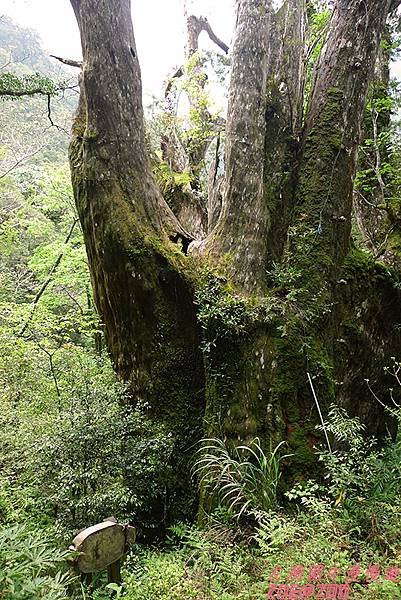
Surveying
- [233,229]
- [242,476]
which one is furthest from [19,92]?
[242,476]

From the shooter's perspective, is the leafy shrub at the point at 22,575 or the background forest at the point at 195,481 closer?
the leafy shrub at the point at 22,575

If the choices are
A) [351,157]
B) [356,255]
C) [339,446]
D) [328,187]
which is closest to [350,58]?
[351,157]

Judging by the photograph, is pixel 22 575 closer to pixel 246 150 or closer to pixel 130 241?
pixel 130 241

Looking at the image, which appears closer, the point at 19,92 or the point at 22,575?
the point at 22,575

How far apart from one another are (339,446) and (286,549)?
5.80ft

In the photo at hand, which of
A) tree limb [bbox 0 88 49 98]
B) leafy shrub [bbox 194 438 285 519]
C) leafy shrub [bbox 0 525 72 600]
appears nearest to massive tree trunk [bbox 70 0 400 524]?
leafy shrub [bbox 194 438 285 519]

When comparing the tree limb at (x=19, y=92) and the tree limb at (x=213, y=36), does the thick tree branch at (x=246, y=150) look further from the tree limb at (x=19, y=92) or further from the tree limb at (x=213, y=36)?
the tree limb at (x=213, y=36)

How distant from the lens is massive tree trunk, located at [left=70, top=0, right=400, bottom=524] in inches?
A: 161

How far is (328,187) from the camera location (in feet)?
14.2

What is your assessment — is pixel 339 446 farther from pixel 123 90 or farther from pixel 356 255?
pixel 123 90

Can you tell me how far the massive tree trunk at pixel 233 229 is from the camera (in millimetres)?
4082

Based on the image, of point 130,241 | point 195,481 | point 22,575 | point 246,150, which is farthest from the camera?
point 246,150

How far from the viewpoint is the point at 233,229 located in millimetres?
4285

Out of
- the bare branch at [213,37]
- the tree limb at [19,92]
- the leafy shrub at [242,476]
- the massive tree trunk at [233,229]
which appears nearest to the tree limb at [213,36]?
the bare branch at [213,37]
